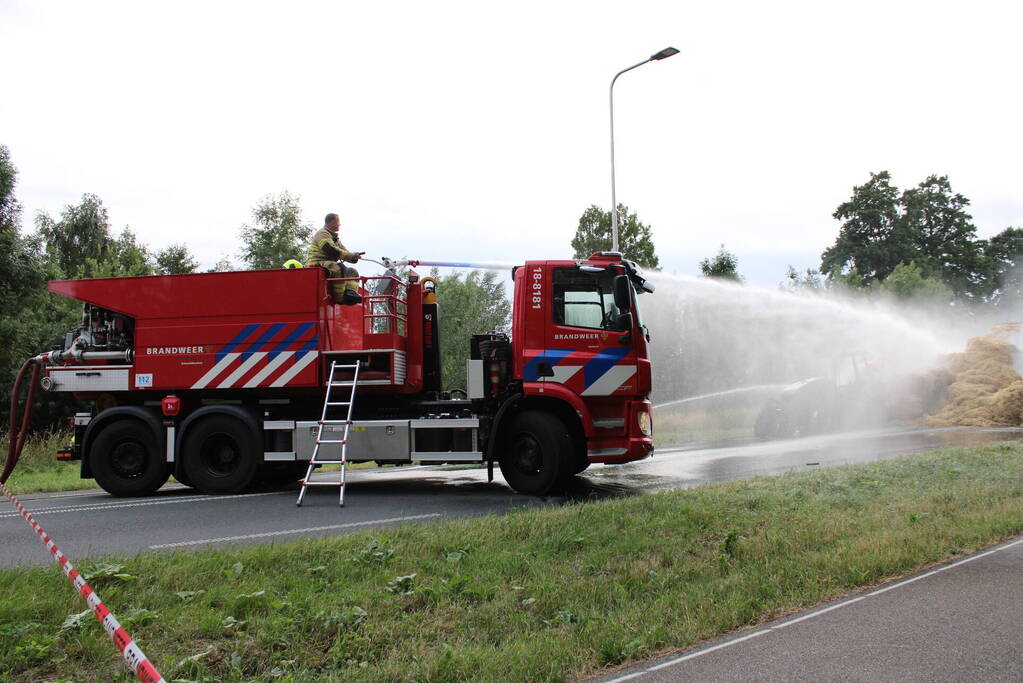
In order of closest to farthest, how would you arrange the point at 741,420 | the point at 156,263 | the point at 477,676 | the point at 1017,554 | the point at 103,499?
1. the point at 477,676
2. the point at 1017,554
3. the point at 103,499
4. the point at 741,420
5. the point at 156,263

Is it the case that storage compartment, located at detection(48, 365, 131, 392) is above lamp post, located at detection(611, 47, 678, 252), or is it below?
below

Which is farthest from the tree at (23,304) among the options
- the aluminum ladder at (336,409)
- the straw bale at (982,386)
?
the straw bale at (982,386)

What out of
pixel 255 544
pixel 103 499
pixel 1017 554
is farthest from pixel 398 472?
pixel 1017 554

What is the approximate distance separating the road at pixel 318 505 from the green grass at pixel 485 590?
82 centimetres

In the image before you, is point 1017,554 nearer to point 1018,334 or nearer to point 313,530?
point 313,530

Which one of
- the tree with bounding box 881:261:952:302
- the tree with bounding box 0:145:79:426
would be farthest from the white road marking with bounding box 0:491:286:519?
the tree with bounding box 881:261:952:302

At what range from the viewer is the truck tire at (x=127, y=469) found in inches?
441

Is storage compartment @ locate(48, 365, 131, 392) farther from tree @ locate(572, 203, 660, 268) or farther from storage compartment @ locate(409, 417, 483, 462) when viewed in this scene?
tree @ locate(572, 203, 660, 268)

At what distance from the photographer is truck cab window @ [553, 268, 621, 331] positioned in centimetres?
1029

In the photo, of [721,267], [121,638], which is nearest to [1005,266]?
[721,267]

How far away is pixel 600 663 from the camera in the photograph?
4.41 meters

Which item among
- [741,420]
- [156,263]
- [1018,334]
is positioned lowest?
[741,420]

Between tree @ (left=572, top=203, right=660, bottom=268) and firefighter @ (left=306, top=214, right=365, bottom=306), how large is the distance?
18.9 m

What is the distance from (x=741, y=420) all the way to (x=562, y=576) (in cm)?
2508
